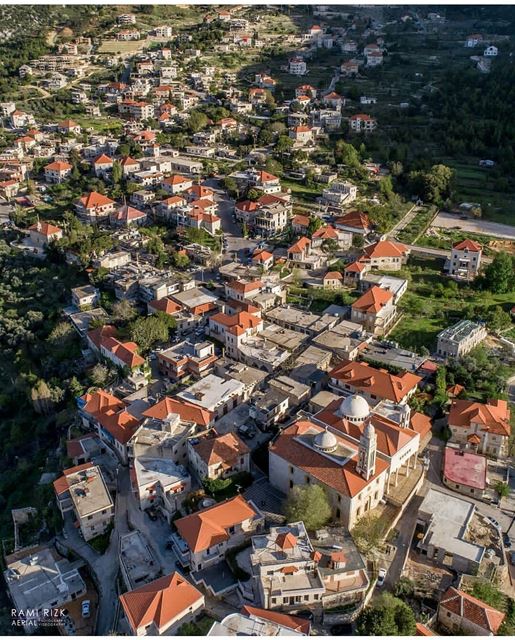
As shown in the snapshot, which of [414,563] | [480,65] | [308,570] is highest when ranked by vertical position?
[480,65]

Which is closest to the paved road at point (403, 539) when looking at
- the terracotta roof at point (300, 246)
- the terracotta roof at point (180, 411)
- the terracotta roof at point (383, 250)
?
the terracotta roof at point (180, 411)

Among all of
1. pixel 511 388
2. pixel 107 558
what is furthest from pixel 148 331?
pixel 511 388

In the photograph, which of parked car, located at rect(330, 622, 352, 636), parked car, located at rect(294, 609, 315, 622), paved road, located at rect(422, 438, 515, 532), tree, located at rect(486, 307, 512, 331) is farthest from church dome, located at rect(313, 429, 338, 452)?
tree, located at rect(486, 307, 512, 331)

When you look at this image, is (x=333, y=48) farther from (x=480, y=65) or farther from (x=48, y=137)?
(x=48, y=137)

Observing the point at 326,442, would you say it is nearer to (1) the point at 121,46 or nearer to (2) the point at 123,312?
(2) the point at 123,312

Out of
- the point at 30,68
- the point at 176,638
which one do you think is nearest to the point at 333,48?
the point at 30,68

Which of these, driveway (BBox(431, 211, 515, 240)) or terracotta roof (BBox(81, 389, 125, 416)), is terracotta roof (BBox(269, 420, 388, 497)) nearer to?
terracotta roof (BBox(81, 389, 125, 416))

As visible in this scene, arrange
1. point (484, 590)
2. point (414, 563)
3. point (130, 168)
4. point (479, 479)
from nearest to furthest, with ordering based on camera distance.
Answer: point (484, 590)
point (414, 563)
point (479, 479)
point (130, 168)

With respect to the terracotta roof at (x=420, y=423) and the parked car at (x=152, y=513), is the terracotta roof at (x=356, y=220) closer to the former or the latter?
the terracotta roof at (x=420, y=423)
